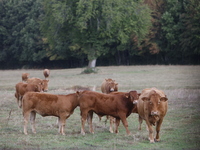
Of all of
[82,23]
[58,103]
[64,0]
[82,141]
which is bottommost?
[82,141]

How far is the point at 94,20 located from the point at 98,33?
1528 mm

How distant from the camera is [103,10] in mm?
39250

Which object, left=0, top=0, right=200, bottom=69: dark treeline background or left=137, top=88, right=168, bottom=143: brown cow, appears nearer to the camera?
left=137, top=88, right=168, bottom=143: brown cow

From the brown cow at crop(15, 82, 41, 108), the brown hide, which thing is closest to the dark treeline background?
the brown hide

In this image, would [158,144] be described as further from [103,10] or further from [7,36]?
[7,36]

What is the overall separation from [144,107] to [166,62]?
49.9 meters

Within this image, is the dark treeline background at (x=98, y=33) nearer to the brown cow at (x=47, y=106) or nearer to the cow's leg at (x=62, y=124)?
the brown cow at (x=47, y=106)

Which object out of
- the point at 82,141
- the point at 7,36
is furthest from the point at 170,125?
the point at 7,36

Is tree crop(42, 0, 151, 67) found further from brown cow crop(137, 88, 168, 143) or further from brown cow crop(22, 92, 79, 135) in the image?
brown cow crop(137, 88, 168, 143)

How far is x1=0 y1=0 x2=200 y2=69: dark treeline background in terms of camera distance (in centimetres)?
4103

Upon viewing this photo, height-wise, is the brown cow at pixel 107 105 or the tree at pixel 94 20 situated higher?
the tree at pixel 94 20

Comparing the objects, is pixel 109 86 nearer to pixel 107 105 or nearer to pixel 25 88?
pixel 25 88

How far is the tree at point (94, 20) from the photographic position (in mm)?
39678

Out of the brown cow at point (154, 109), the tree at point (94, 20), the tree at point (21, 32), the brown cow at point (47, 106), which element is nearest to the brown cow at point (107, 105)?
the brown cow at point (47, 106)
